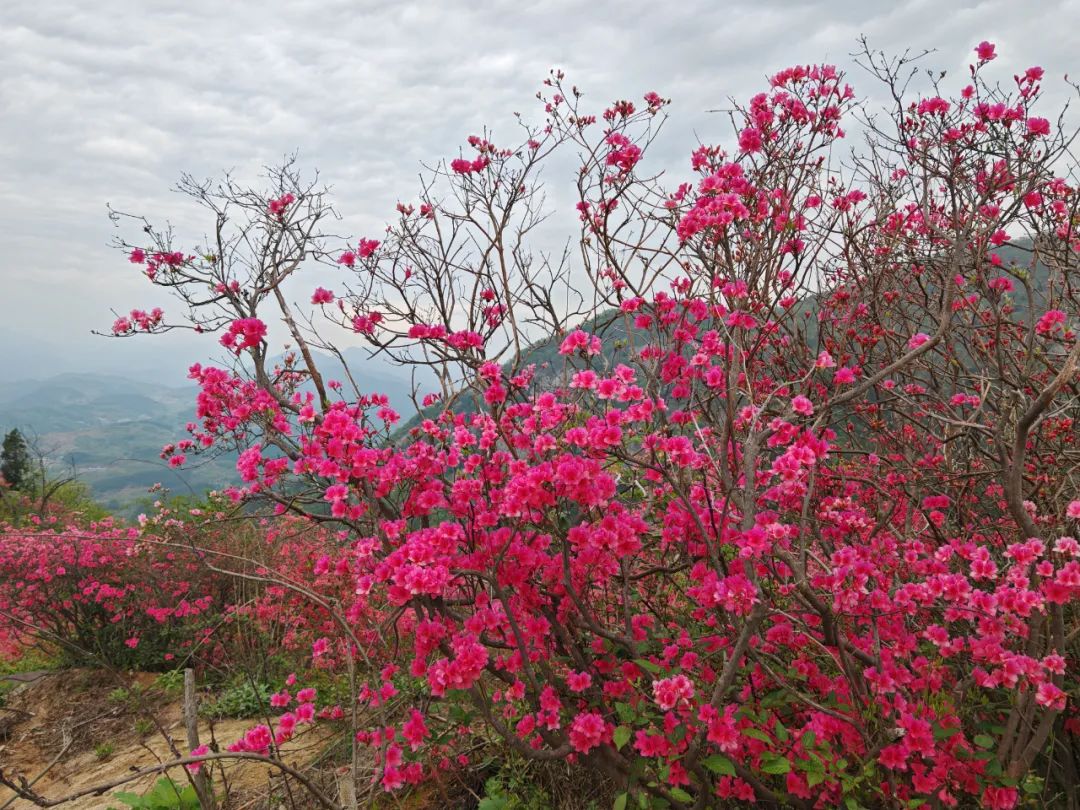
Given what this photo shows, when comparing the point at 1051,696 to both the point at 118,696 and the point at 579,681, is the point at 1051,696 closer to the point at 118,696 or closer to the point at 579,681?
the point at 579,681

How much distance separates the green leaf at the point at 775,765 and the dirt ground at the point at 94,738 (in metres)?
3.26

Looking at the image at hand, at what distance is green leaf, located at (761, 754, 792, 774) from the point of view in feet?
7.34

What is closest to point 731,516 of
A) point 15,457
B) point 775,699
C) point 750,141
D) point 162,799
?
point 775,699

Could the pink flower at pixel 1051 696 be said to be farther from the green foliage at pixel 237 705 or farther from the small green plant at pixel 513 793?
the green foliage at pixel 237 705

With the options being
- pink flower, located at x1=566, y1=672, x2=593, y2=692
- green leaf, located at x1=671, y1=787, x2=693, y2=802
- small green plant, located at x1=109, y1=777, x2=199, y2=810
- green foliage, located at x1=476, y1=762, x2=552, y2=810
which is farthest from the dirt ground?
green leaf, located at x1=671, y1=787, x2=693, y2=802

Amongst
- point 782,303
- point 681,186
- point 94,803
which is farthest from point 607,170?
point 94,803

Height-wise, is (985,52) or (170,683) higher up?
(985,52)

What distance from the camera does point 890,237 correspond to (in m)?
4.67


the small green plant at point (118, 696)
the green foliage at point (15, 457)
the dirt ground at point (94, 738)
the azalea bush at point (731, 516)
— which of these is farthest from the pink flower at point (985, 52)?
the green foliage at point (15, 457)

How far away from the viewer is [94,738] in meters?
5.76

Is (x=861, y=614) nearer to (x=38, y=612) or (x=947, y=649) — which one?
(x=947, y=649)

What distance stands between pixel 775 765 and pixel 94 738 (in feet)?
21.5

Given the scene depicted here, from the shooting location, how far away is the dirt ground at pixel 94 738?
448 centimetres

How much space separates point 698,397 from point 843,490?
1114 mm
